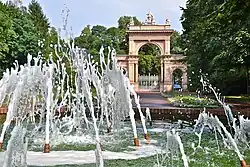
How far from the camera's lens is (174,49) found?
6612cm

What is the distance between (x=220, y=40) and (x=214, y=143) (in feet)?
40.1

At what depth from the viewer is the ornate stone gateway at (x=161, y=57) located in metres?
50.5

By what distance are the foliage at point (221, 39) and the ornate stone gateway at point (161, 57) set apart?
16.5m

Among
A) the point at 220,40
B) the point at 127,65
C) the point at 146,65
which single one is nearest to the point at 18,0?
the point at 127,65

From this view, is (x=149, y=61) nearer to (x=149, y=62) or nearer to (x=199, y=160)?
(x=149, y=62)

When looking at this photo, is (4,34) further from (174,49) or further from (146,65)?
(174,49)

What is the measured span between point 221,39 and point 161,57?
1192 inches

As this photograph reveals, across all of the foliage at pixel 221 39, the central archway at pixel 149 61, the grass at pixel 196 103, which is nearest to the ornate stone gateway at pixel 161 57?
the central archway at pixel 149 61

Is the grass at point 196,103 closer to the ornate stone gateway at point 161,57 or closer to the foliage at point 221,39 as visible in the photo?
the foliage at point 221,39

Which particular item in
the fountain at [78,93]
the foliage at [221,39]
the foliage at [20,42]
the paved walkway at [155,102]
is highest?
the foliage at [20,42]

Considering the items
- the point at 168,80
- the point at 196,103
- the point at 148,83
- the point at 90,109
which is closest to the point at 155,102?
the point at 196,103

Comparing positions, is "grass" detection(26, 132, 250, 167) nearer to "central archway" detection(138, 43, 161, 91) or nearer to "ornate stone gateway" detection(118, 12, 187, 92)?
"ornate stone gateway" detection(118, 12, 187, 92)

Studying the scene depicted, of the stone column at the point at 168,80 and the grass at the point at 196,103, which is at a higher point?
the stone column at the point at 168,80

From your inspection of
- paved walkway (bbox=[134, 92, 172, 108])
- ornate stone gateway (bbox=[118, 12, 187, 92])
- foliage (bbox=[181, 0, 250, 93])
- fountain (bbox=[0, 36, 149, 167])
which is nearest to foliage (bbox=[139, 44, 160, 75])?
ornate stone gateway (bbox=[118, 12, 187, 92])
